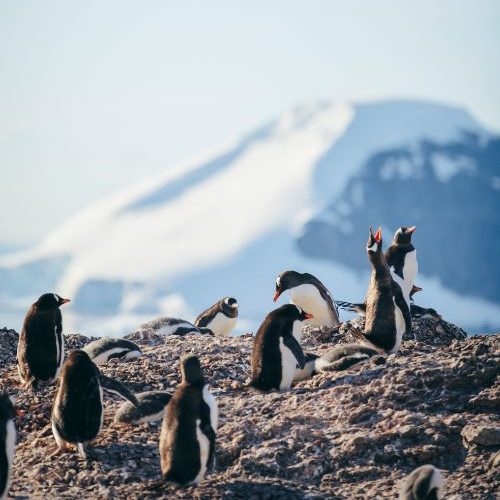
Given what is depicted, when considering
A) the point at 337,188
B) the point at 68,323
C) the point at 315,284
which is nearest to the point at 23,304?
the point at 68,323

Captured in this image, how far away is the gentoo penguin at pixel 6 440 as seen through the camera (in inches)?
316

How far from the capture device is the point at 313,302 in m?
14.0

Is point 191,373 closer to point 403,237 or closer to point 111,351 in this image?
point 111,351

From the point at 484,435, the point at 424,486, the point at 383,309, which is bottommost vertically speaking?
the point at 424,486

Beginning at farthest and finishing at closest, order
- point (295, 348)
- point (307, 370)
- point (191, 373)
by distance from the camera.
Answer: point (307, 370) < point (295, 348) < point (191, 373)

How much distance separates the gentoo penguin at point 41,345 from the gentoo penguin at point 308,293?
11.4 feet

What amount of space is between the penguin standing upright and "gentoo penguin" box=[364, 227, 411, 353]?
4170 mm

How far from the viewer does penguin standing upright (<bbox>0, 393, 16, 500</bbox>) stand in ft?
26.4

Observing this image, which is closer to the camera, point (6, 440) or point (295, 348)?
point (6, 440)

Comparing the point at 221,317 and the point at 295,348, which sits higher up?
the point at 221,317

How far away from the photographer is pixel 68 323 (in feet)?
336

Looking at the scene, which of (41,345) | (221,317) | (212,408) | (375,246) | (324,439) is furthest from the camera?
(221,317)

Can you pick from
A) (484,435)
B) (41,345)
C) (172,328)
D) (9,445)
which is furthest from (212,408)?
(172,328)

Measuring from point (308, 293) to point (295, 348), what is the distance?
148 inches
